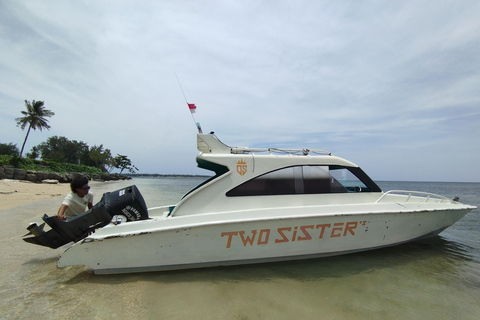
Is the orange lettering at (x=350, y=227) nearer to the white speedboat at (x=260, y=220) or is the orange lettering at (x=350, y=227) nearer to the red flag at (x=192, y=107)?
the white speedboat at (x=260, y=220)

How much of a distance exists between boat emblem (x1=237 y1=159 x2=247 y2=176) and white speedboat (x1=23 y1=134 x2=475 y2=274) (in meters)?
0.02

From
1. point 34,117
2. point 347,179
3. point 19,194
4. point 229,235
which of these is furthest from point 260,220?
point 34,117

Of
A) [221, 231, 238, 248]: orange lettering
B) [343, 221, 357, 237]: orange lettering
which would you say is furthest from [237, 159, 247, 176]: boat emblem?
[343, 221, 357, 237]: orange lettering

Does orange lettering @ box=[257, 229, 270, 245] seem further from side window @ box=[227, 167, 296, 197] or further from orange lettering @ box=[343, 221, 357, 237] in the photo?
orange lettering @ box=[343, 221, 357, 237]

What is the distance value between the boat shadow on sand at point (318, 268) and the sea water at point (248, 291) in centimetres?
2

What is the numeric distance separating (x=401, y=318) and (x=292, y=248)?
1.40m

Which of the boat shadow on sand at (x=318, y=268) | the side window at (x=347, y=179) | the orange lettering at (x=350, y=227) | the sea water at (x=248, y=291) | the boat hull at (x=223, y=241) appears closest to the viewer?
the sea water at (x=248, y=291)

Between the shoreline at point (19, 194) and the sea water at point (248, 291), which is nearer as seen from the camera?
the sea water at point (248, 291)

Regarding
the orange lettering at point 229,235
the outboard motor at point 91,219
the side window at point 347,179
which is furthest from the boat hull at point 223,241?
the side window at point 347,179

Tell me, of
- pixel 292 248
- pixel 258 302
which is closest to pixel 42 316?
pixel 258 302

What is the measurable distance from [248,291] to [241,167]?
5.78ft

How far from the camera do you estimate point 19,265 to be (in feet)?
10.6

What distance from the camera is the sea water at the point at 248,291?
2.39 metres

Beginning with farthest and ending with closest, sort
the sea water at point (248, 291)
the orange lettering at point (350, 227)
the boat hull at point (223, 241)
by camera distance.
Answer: the orange lettering at point (350, 227), the boat hull at point (223, 241), the sea water at point (248, 291)
